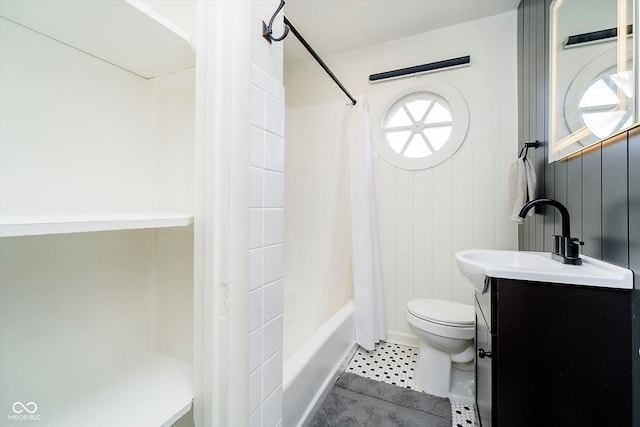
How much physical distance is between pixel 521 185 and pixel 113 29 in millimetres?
Result: 1888

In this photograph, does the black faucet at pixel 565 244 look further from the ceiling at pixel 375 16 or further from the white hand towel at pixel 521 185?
the ceiling at pixel 375 16

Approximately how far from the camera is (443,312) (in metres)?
1.52

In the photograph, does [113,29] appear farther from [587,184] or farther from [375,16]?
[375,16]

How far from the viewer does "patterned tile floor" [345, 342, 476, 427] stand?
1.36 metres

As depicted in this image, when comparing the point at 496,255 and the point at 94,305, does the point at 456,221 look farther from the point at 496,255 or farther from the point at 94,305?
the point at 94,305

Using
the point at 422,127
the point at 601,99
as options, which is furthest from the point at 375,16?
the point at 601,99

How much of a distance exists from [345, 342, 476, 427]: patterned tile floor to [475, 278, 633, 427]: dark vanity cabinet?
61 centimetres

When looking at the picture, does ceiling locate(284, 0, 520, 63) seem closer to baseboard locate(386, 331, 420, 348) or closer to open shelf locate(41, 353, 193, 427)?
open shelf locate(41, 353, 193, 427)

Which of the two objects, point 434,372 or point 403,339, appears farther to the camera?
point 403,339

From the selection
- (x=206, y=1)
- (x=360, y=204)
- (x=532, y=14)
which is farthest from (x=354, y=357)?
(x=532, y=14)

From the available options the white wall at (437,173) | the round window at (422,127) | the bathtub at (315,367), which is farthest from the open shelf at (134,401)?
the round window at (422,127)

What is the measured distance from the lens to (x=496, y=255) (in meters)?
1.29

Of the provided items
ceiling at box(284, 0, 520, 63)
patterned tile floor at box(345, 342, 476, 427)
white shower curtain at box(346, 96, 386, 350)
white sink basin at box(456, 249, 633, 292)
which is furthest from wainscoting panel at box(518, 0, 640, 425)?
white shower curtain at box(346, 96, 386, 350)

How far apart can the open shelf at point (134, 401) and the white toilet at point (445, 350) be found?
1.24 m
